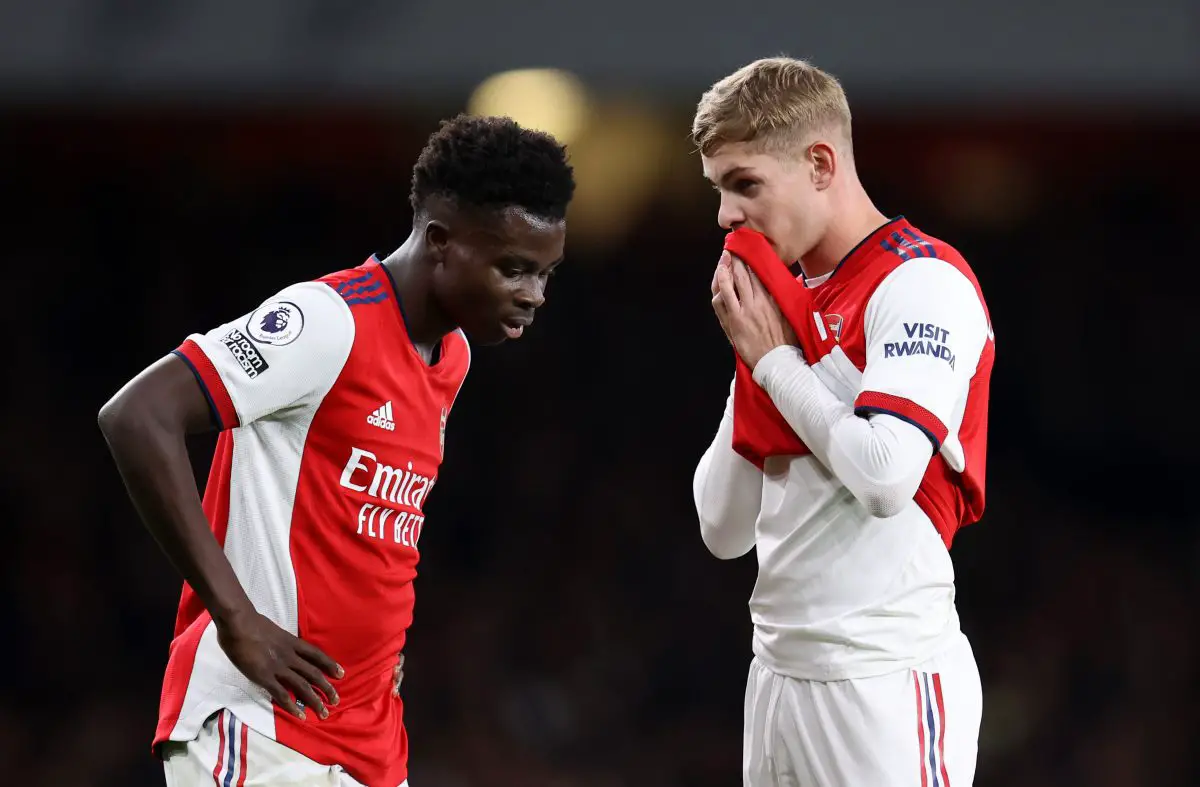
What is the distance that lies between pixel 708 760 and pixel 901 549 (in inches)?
174

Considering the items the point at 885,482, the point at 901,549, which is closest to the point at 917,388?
the point at 885,482

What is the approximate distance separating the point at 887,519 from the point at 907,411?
0.81ft

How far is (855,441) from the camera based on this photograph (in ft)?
Result: 6.89

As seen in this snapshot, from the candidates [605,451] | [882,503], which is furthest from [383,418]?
[605,451]

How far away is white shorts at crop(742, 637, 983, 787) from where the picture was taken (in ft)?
7.25

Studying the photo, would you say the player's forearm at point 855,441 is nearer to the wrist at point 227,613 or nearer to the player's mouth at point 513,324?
the player's mouth at point 513,324

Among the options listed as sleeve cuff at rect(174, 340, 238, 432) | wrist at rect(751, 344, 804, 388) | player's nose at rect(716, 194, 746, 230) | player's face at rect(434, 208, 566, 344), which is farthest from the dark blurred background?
sleeve cuff at rect(174, 340, 238, 432)

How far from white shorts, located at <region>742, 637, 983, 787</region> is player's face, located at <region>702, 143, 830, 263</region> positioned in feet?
2.47

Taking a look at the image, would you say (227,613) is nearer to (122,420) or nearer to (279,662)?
(279,662)

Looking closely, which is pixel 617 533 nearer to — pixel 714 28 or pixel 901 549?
pixel 714 28

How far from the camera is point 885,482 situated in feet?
6.87

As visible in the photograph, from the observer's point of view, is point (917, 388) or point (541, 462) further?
point (541, 462)

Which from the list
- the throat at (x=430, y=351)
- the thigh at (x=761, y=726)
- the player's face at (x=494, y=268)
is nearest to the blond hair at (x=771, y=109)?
the player's face at (x=494, y=268)

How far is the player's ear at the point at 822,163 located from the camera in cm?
238
